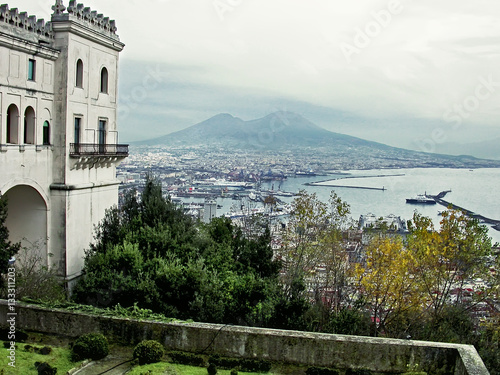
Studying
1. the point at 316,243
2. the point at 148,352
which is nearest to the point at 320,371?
the point at 148,352

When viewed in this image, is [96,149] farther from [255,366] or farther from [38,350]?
[255,366]

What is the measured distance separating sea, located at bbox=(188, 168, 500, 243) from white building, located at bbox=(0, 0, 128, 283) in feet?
61.2

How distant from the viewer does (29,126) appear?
18.9 metres

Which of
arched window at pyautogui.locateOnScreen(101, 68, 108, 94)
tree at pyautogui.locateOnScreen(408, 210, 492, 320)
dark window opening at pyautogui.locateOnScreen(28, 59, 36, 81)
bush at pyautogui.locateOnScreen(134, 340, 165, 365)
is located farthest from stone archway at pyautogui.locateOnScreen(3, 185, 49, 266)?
tree at pyautogui.locateOnScreen(408, 210, 492, 320)

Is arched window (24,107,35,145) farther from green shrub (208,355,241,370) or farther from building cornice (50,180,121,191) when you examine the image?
green shrub (208,355,241,370)

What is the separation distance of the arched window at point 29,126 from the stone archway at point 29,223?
89.0 inches

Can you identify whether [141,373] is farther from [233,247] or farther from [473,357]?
[233,247]

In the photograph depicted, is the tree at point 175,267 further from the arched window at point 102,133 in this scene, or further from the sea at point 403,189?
the sea at point 403,189

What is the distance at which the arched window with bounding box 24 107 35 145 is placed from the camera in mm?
18828

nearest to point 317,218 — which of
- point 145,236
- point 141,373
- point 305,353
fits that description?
point 145,236

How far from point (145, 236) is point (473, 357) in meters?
11.8

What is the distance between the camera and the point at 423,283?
1897 centimetres

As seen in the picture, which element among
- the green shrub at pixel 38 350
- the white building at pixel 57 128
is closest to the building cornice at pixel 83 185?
the white building at pixel 57 128

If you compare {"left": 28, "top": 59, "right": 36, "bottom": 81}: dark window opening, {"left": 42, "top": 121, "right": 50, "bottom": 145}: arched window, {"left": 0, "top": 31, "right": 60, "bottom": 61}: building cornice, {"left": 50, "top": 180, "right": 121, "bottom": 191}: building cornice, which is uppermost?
{"left": 0, "top": 31, "right": 60, "bottom": 61}: building cornice
